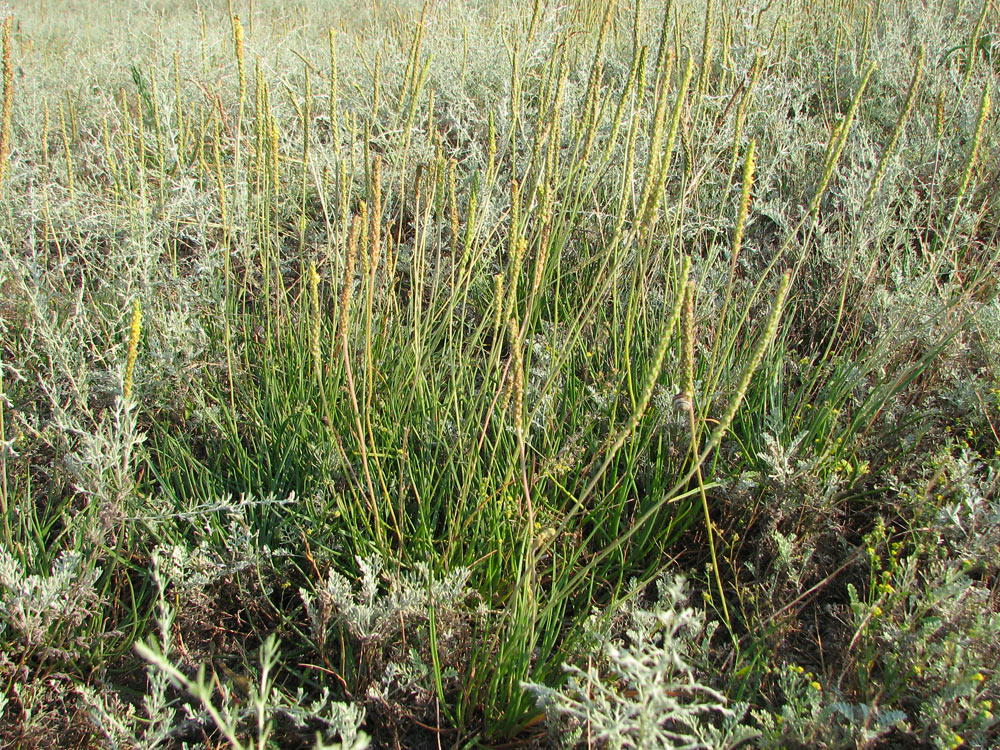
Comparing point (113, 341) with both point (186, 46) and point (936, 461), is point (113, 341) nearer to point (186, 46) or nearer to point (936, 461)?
point (936, 461)

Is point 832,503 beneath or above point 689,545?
above

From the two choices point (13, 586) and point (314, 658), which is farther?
point (314, 658)

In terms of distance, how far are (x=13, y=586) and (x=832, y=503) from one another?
1.64 meters

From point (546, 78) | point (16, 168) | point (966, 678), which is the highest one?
point (546, 78)

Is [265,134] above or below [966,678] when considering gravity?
above

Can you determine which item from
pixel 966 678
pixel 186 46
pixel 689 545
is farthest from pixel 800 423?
pixel 186 46

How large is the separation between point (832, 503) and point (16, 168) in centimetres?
279

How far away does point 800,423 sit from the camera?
1.71m

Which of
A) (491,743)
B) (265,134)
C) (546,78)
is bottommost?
(491,743)

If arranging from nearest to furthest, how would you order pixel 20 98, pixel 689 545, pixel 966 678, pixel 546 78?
pixel 966 678 < pixel 546 78 < pixel 689 545 < pixel 20 98

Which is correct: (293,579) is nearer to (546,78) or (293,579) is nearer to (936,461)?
(546,78)

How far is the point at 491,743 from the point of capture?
124 centimetres

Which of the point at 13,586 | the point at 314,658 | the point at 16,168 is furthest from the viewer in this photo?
the point at 16,168

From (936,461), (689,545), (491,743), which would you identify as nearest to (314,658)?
(491,743)
